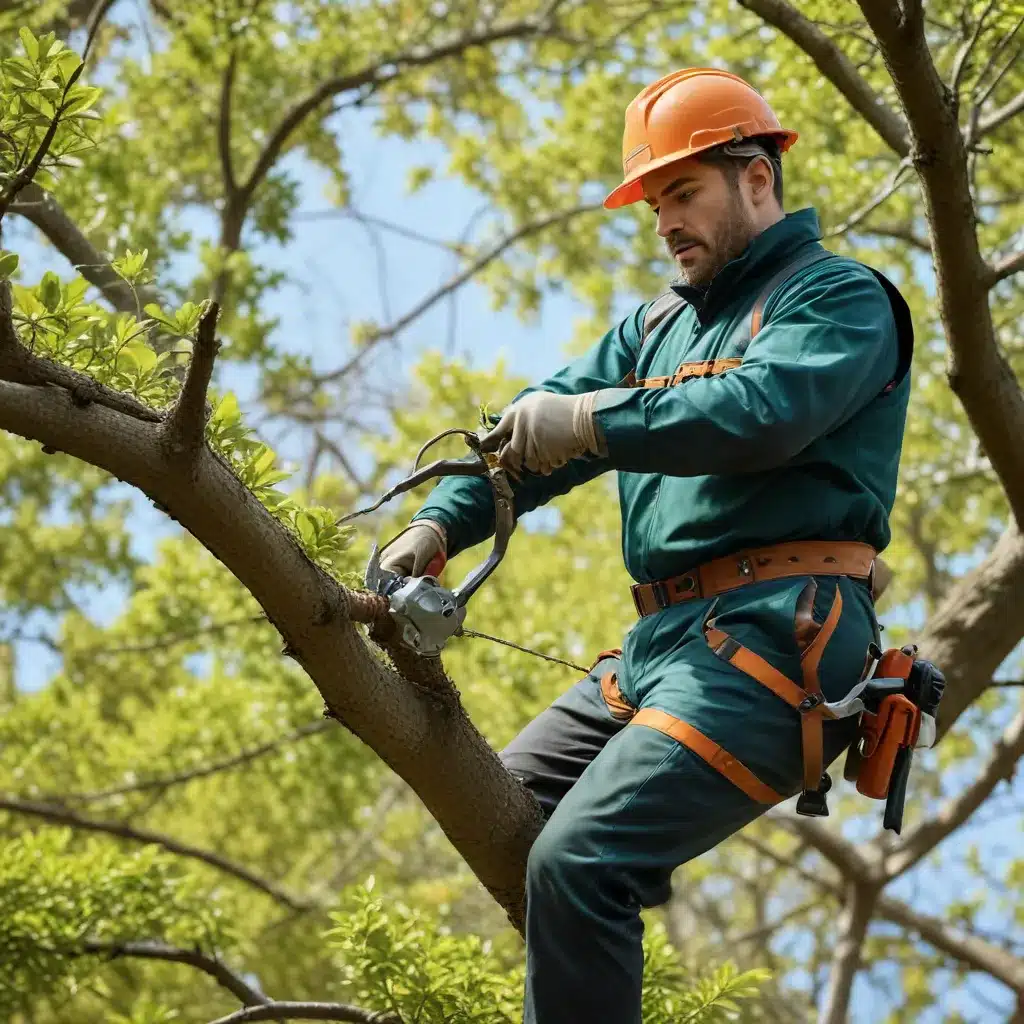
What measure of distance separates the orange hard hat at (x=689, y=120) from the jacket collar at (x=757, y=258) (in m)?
0.22

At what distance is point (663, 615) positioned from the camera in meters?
3.06

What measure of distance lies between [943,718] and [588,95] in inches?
289

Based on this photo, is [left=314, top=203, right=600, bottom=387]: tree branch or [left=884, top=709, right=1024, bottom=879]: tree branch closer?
[left=884, top=709, right=1024, bottom=879]: tree branch

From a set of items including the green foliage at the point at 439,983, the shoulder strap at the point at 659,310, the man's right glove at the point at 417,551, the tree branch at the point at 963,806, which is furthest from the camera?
the tree branch at the point at 963,806

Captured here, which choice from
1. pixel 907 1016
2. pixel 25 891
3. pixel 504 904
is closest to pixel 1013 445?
pixel 504 904

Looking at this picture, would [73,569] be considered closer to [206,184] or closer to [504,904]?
[206,184]

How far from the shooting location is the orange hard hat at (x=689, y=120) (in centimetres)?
317

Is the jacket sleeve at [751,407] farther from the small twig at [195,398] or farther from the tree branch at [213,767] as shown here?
the tree branch at [213,767]

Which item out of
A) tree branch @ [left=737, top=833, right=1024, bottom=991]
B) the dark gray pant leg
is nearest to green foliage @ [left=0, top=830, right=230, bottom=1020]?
the dark gray pant leg

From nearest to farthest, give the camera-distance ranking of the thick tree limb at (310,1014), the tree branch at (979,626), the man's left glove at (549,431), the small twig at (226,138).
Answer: the man's left glove at (549,431) → the thick tree limb at (310,1014) → the tree branch at (979,626) → the small twig at (226,138)

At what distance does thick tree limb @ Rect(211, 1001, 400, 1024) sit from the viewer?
3895mm

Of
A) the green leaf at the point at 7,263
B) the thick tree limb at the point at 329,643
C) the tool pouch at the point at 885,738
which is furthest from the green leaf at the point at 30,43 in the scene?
the tool pouch at the point at 885,738

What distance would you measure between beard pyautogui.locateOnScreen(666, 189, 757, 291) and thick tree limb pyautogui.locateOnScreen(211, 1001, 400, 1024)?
6.84ft

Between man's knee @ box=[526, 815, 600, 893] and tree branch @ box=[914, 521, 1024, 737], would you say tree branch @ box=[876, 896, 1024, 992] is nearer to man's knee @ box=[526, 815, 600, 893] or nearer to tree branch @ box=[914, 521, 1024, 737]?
tree branch @ box=[914, 521, 1024, 737]
